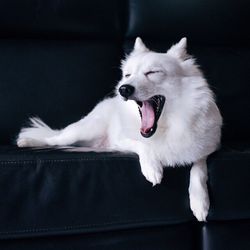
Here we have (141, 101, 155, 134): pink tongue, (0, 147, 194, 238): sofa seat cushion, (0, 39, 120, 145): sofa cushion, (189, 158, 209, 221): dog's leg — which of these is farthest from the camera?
(0, 39, 120, 145): sofa cushion

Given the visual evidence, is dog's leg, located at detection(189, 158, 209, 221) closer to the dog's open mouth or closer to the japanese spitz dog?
the japanese spitz dog

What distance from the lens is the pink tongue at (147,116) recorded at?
1.38m

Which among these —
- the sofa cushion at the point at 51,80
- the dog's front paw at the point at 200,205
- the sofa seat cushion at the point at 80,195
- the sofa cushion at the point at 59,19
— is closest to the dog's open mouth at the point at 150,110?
the sofa seat cushion at the point at 80,195

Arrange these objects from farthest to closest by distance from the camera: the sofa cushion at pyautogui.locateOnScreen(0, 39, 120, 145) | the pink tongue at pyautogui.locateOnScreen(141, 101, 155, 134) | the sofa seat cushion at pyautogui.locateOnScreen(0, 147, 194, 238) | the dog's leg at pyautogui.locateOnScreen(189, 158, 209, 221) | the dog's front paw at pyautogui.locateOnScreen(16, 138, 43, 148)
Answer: the sofa cushion at pyautogui.locateOnScreen(0, 39, 120, 145) → the dog's front paw at pyautogui.locateOnScreen(16, 138, 43, 148) → the pink tongue at pyautogui.locateOnScreen(141, 101, 155, 134) → the dog's leg at pyautogui.locateOnScreen(189, 158, 209, 221) → the sofa seat cushion at pyautogui.locateOnScreen(0, 147, 194, 238)

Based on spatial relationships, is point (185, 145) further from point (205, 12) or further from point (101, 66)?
point (205, 12)

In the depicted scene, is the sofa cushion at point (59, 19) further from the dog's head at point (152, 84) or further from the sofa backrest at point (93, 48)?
the dog's head at point (152, 84)

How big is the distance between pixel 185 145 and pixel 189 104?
6.1 inches

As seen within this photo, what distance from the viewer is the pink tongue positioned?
138 centimetres

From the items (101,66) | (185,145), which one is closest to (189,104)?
(185,145)

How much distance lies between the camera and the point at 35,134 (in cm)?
175

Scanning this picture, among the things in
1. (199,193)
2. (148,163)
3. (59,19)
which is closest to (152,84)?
(148,163)

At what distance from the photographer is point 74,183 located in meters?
1.17

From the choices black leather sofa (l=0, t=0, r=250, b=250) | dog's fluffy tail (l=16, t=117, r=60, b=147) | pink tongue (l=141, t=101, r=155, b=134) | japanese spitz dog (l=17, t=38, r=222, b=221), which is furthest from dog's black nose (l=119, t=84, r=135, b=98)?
dog's fluffy tail (l=16, t=117, r=60, b=147)

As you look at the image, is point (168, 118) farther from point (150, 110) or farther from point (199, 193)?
point (199, 193)
